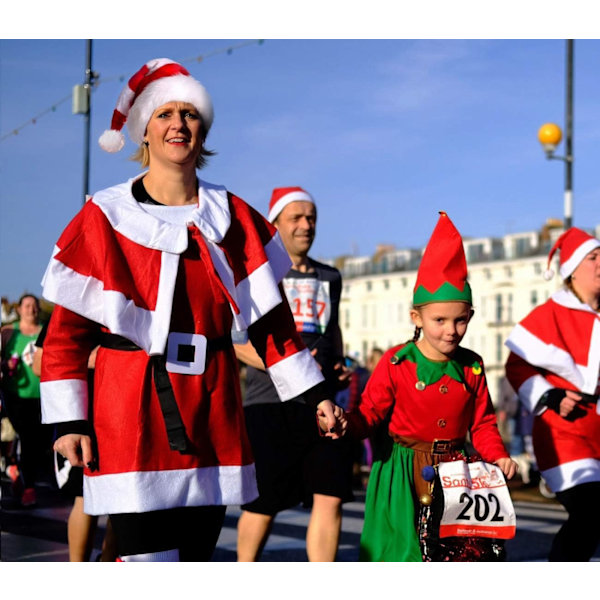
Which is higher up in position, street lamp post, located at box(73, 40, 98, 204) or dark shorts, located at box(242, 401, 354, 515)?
street lamp post, located at box(73, 40, 98, 204)

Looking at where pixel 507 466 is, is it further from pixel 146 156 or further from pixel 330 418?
pixel 146 156

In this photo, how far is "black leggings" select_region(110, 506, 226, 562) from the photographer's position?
159 inches

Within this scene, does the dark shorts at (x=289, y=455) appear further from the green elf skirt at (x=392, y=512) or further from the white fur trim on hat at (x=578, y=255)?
the white fur trim on hat at (x=578, y=255)

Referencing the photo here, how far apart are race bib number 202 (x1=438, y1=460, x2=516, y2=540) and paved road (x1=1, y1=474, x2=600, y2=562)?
8.62ft

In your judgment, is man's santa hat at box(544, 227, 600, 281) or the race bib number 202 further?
man's santa hat at box(544, 227, 600, 281)

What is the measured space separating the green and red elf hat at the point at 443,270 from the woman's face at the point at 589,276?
4.61 feet

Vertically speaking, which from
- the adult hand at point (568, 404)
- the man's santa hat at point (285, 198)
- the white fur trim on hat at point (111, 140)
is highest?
the man's santa hat at point (285, 198)

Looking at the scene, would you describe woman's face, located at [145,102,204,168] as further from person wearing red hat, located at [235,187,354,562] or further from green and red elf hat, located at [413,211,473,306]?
person wearing red hat, located at [235,187,354,562]

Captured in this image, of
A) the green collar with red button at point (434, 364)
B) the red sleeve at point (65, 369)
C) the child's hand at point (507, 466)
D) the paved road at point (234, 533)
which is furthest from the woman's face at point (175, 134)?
the paved road at point (234, 533)

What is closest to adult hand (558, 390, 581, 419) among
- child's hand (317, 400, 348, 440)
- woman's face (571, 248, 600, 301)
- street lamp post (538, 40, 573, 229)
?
woman's face (571, 248, 600, 301)

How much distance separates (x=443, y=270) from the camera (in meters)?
5.33

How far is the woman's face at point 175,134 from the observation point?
427cm

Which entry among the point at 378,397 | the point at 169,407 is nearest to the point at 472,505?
the point at 378,397

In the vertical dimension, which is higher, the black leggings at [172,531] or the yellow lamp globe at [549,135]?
the yellow lamp globe at [549,135]
